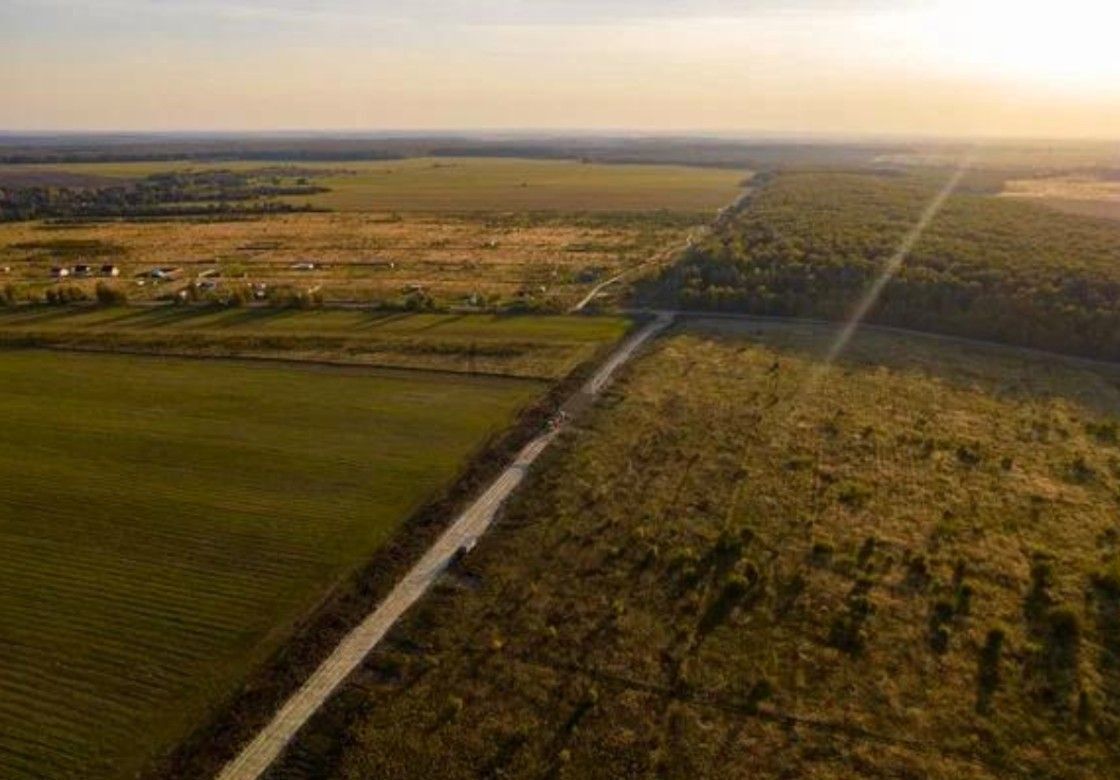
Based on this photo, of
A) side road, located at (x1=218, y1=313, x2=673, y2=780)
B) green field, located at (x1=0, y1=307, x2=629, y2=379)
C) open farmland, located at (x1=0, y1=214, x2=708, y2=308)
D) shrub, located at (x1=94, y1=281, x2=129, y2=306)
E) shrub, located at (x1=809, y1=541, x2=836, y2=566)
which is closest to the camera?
side road, located at (x1=218, y1=313, x2=673, y2=780)

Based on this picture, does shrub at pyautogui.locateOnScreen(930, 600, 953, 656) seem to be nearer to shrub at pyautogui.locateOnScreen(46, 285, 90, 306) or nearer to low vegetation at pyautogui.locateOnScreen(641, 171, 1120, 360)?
low vegetation at pyautogui.locateOnScreen(641, 171, 1120, 360)

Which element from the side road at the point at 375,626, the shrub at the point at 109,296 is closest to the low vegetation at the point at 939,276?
the side road at the point at 375,626

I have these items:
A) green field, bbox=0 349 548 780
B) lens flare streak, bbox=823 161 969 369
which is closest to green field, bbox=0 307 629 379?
green field, bbox=0 349 548 780

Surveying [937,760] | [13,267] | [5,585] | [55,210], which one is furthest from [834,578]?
[55,210]

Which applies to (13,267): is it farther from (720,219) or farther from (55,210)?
(720,219)

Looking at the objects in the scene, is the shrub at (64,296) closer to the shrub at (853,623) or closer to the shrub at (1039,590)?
the shrub at (853,623)
